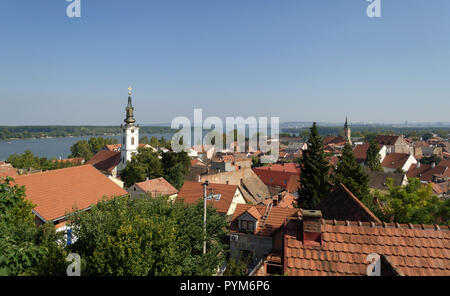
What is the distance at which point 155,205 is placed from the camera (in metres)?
11.9

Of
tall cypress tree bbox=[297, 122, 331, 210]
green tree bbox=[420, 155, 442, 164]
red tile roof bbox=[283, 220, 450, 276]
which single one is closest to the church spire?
tall cypress tree bbox=[297, 122, 331, 210]

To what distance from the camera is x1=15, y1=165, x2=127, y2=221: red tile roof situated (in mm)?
17392

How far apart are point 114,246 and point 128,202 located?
6.11m

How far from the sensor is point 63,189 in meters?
19.6

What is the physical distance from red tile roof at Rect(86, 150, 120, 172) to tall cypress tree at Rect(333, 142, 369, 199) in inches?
1656

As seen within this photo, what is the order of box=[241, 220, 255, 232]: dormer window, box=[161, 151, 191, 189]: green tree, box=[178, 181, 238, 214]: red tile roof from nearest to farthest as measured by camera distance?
box=[241, 220, 255, 232]: dormer window → box=[178, 181, 238, 214]: red tile roof → box=[161, 151, 191, 189]: green tree

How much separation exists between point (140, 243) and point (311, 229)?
13.9 feet

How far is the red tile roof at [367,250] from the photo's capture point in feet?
20.6

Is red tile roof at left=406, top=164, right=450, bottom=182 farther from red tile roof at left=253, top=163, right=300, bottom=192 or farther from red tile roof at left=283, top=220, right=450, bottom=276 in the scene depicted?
red tile roof at left=283, top=220, right=450, bottom=276

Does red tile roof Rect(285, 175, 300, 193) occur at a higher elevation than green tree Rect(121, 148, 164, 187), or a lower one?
lower

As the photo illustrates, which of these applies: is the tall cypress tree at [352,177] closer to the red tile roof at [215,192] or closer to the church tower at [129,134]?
the red tile roof at [215,192]

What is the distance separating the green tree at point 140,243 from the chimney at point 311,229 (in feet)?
11.1
